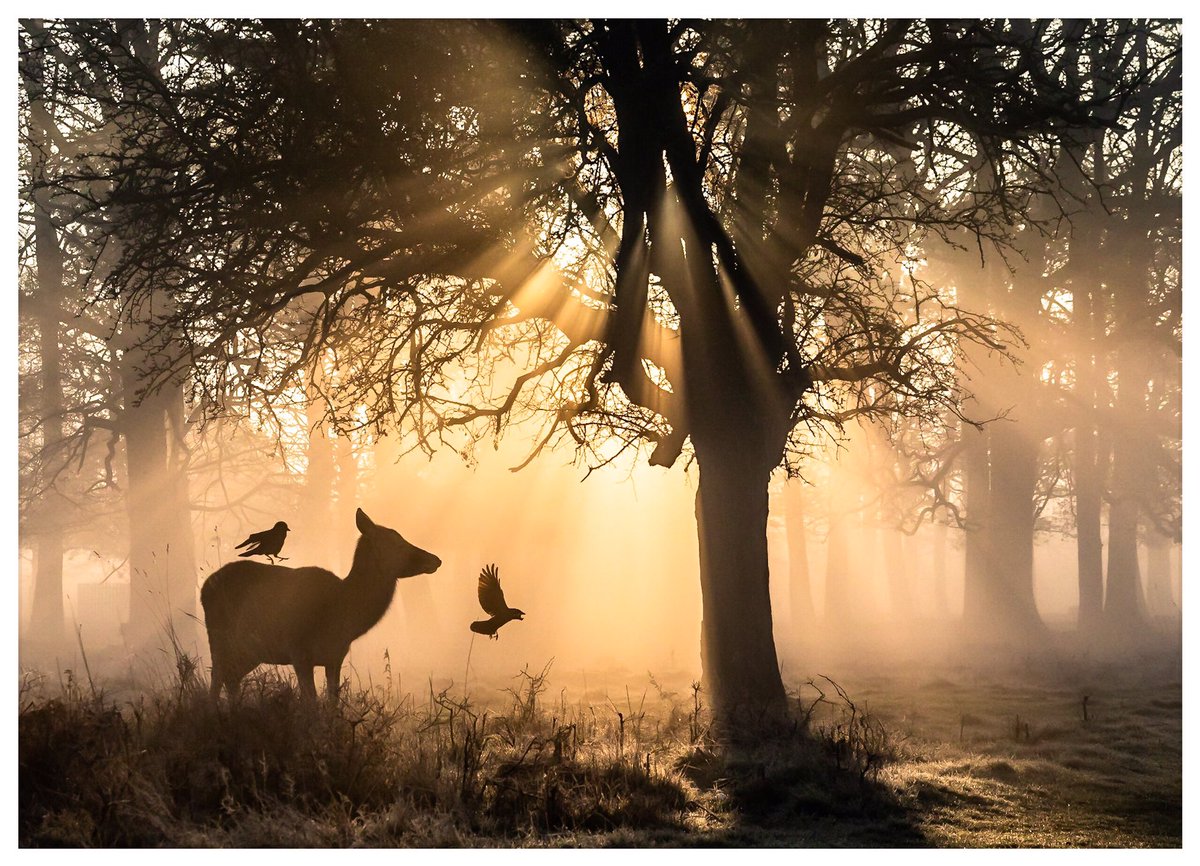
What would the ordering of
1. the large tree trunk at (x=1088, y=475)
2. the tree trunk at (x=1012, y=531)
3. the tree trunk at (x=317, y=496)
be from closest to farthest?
the large tree trunk at (x=1088, y=475) < the tree trunk at (x=1012, y=531) < the tree trunk at (x=317, y=496)

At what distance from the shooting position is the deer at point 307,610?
8.52 meters

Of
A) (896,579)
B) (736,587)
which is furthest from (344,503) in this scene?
(896,579)

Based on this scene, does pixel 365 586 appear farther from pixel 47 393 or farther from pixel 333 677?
pixel 47 393

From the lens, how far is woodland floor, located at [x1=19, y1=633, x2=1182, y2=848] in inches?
233

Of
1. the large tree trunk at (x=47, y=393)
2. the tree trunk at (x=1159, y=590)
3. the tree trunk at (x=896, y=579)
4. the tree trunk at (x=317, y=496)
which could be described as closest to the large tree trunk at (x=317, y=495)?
the tree trunk at (x=317, y=496)

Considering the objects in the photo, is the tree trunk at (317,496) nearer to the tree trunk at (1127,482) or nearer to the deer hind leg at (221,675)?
the deer hind leg at (221,675)

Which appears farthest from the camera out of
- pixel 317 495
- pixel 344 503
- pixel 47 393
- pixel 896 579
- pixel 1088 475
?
pixel 896 579

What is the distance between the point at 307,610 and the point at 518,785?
3.10 m

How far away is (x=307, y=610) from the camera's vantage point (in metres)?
8.59

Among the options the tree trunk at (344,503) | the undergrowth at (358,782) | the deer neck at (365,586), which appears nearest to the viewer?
A: the undergrowth at (358,782)

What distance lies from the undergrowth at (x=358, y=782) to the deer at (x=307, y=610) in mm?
606

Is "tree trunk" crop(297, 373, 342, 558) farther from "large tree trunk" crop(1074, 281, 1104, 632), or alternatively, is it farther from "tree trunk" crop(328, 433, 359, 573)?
"large tree trunk" crop(1074, 281, 1104, 632)

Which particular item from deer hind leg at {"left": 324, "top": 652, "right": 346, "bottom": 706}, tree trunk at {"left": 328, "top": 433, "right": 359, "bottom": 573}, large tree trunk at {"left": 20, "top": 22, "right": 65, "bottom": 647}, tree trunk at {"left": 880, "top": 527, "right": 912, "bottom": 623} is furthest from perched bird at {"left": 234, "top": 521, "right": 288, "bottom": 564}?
tree trunk at {"left": 880, "top": 527, "right": 912, "bottom": 623}

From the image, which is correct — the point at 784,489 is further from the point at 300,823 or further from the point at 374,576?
the point at 300,823
